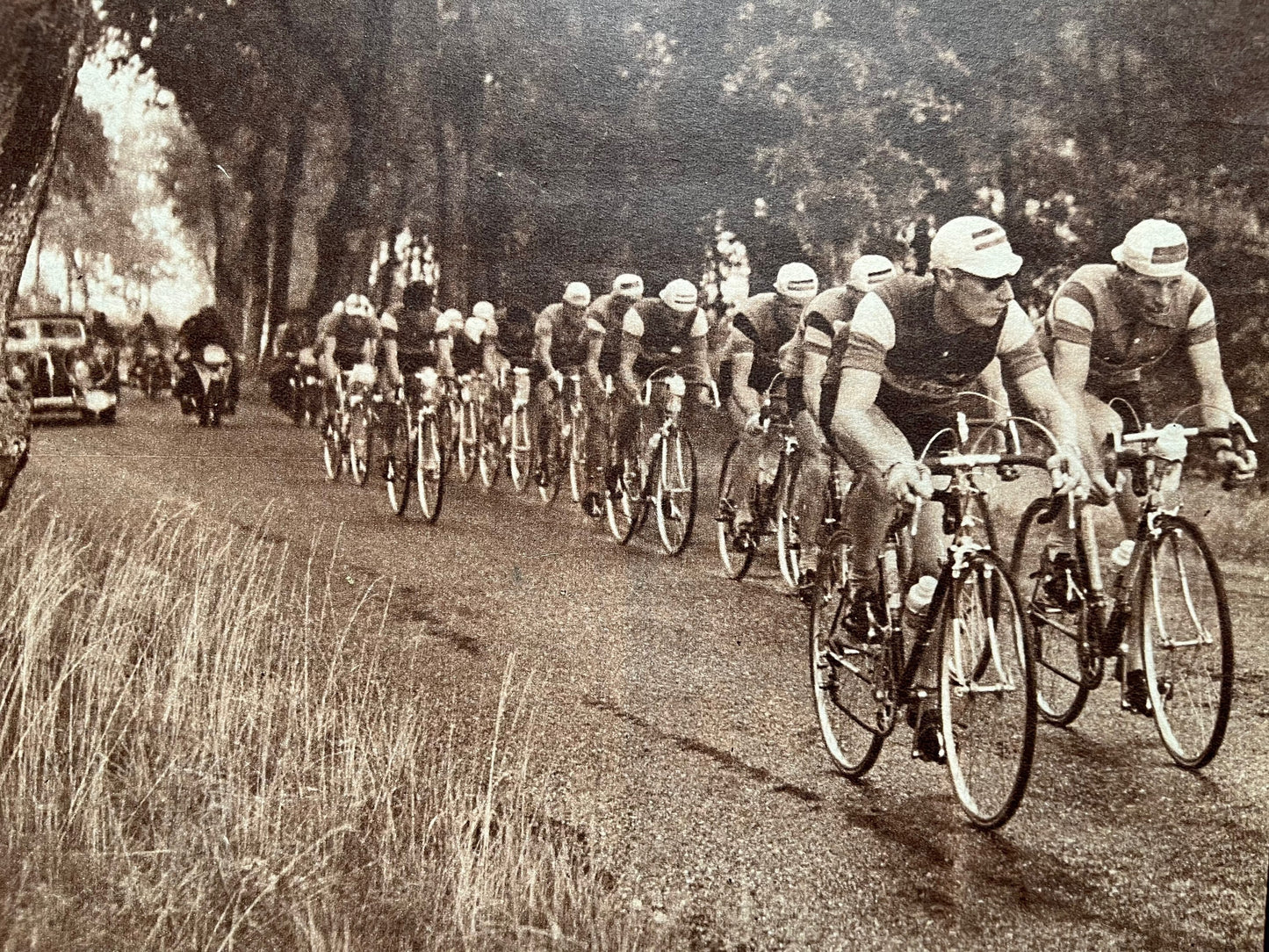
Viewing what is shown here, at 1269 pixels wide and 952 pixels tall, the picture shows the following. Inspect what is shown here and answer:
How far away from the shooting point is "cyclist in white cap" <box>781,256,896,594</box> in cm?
322

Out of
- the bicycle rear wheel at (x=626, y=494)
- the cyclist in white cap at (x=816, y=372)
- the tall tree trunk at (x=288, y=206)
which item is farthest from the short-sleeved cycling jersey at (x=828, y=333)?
the tall tree trunk at (x=288, y=206)

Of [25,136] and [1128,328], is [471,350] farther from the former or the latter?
[1128,328]

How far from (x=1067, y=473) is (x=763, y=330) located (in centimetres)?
97

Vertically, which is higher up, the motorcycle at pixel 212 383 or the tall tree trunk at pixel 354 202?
the tall tree trunk at pixel 354 202

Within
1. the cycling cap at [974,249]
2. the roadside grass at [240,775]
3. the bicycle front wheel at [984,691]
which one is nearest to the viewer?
the roadside grass at [240,775]

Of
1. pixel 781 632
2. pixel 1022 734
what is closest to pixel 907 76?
pixel 781 632

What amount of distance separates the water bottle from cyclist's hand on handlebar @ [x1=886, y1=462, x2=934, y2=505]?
23 centimetres

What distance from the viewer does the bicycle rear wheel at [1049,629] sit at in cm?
319

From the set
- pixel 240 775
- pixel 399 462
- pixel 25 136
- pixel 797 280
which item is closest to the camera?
pixel 240 775

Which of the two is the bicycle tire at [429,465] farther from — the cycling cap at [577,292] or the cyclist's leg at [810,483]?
the cyclist's leg at [810,483]

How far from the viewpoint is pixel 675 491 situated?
11.3 feet

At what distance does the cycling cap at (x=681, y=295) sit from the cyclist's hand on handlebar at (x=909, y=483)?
0.75 meters

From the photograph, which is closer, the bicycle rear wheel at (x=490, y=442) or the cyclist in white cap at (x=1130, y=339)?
the cyclist in white cap at (x=1130, y=339)

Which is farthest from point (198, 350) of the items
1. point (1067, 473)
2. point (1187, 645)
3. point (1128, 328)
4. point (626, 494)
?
point (1187, 645)
